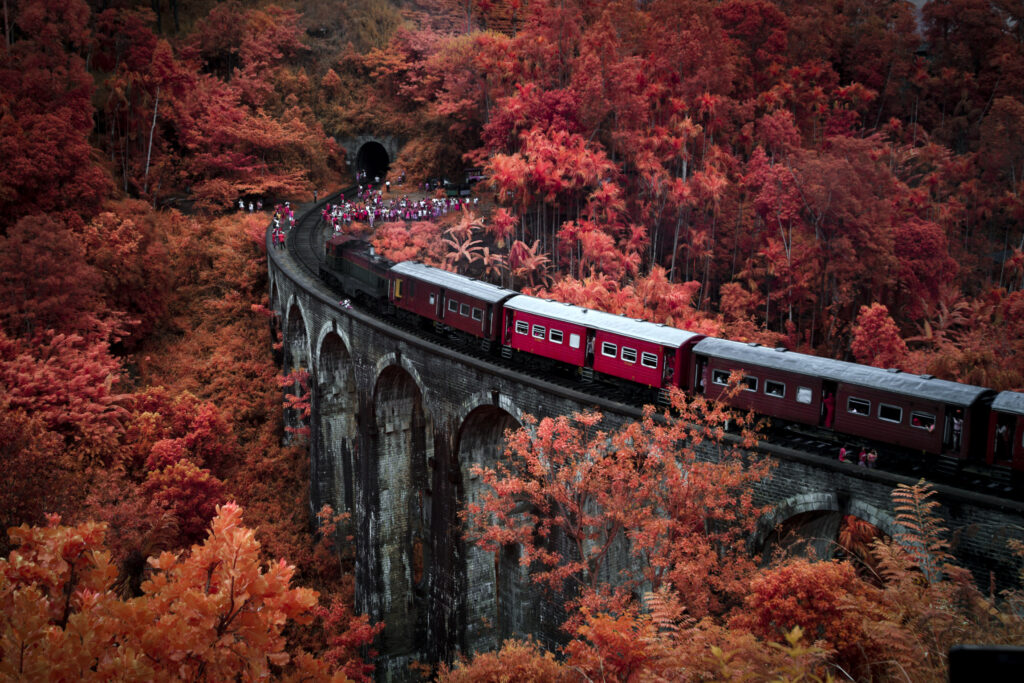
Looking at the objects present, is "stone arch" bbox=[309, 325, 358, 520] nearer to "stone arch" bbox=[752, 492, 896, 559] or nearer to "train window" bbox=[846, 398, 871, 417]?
"stone arch" bbox=[752, 492, 896, 559]

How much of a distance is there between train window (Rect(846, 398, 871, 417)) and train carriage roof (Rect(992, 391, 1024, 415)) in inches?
92.0

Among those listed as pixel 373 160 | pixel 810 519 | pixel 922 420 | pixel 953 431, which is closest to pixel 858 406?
pixel 922 420

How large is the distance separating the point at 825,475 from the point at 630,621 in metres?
4.88

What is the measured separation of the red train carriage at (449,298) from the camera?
24.8 meters

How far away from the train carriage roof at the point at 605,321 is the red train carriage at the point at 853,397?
3.11 feet

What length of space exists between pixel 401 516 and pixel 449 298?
8.98 meters

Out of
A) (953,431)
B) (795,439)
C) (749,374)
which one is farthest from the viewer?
(749,374)

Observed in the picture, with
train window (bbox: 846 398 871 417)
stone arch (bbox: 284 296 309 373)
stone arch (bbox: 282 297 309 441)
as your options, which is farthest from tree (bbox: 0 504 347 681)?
stone arch (bbox: 284 296 309 373)

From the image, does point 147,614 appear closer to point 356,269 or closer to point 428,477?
point 428,477

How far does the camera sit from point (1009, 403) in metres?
14.8

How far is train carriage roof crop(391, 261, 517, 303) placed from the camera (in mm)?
24984

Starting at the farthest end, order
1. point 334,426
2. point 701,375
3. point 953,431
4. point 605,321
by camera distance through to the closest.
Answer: point 334,426, point 605,321, point 701,375, point 953,431

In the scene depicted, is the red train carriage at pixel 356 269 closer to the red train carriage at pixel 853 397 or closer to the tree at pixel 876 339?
the red train carriage at pixel 853 397

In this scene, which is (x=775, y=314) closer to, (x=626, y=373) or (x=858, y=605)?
(x=626, y=373)
